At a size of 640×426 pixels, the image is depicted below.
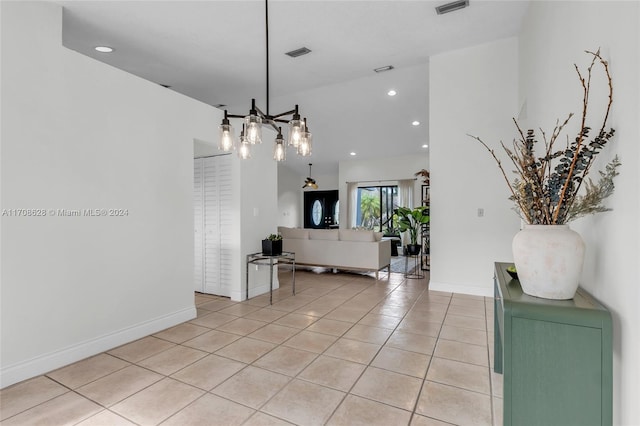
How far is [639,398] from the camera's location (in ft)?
3.51

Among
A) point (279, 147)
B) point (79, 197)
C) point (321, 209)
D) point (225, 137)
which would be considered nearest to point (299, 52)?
point (279, 147)

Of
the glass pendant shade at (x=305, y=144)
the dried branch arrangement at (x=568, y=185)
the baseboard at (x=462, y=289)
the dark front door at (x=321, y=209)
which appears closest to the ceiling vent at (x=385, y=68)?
the glass pendant shade at (x=305, y=144)

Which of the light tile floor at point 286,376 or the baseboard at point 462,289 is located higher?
the baseboard at point 462,289

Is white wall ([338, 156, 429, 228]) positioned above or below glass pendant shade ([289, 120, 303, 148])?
above

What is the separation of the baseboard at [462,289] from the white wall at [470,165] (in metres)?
0.01

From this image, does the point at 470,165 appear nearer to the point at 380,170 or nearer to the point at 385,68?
the point at 385,68

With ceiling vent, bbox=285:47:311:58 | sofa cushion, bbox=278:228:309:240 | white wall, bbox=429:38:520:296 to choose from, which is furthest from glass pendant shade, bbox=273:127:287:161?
sofa cushion, bbox=278:228:309:240

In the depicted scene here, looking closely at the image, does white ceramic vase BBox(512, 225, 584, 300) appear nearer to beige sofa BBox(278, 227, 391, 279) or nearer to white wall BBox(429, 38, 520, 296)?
white wall BBox(429, 38, 520, 296)

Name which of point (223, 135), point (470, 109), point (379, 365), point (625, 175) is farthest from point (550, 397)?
point (470, 109)

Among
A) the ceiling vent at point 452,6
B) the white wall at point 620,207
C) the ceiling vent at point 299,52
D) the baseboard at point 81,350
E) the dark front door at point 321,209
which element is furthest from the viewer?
the dark front door at point 321,209

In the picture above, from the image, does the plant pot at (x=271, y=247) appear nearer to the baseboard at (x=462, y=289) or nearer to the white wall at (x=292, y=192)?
the baseboard at (x=462, y=289)

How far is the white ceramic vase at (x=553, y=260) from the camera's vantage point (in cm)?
129

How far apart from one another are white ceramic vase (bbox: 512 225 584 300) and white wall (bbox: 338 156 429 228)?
817 centimetres

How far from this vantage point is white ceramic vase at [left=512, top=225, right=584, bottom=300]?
4.23 ft
